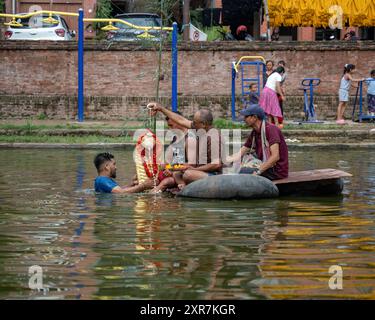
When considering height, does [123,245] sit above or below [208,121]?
below

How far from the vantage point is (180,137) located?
14.8 metres

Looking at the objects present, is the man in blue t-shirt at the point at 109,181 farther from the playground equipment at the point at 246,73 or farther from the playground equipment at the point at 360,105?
the playground equipment at the point at 360,105

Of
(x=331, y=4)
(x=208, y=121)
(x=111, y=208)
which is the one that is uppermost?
(x=331, y=4)

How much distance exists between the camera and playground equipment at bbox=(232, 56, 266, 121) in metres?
28.1

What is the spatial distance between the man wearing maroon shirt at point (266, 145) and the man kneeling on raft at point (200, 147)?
372mm

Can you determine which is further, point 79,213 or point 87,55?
point 87,55

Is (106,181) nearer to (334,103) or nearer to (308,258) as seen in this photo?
(308,258)

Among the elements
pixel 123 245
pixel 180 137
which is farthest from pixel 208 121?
pixel 123 245

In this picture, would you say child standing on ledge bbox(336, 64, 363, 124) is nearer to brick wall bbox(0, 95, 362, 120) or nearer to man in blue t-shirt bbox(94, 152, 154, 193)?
brick wall bbox(0, 95, 362, 120)

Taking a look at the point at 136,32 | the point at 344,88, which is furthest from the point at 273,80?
the point at 136,32

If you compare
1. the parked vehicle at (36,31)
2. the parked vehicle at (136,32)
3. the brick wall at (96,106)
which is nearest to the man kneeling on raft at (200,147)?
the parked vehicle at (136,32)
